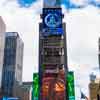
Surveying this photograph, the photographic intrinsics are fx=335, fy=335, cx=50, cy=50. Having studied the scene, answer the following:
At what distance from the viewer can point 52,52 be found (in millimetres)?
136250

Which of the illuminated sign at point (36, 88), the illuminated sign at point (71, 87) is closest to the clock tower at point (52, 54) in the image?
the illuminated sign at point (36, 88)

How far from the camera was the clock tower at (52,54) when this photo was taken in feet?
393

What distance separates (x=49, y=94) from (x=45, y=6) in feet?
139

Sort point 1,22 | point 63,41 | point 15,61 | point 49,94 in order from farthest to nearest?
1. point 15,61
2. point 1,22
3. point 63,41
4. point 49,94

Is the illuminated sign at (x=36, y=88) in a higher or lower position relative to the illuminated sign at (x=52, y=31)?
lower

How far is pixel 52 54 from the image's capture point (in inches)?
5349

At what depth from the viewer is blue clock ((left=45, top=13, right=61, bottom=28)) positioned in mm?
123188

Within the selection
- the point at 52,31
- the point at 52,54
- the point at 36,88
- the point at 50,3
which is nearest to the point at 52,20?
the point at 52,31

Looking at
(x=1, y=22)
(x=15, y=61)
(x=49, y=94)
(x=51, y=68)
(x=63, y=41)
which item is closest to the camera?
(x=49, y=94)

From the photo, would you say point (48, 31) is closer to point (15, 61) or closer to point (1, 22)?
point (1, 22)

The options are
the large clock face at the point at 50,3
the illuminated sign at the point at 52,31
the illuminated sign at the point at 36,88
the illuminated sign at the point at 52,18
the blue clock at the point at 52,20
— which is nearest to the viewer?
the illuminated sign at the point at 36,88

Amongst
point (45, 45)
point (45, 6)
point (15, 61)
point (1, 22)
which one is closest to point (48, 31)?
point (45, 45)

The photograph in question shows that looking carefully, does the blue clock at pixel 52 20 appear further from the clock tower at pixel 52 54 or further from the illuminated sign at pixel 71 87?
the illuminated sign at pixel 71 87

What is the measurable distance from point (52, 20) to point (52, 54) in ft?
52.1
